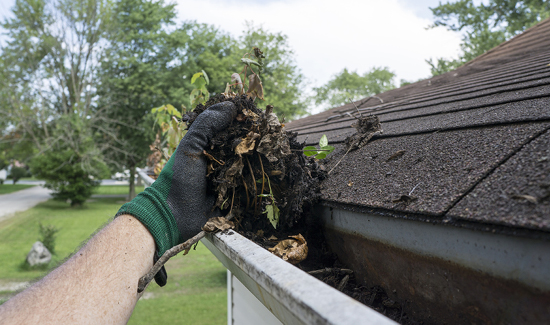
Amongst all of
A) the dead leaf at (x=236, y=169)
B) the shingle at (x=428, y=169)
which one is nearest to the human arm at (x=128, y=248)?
the dead leaf at (x=236, y=169)

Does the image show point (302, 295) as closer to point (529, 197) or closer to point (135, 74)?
point (529, 197)

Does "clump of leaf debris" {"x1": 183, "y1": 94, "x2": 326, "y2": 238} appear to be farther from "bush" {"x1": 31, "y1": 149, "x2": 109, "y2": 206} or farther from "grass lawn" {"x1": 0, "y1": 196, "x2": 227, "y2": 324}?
"bush" {"x1": 31, "y1": 149, "x2": 109, "y2": 206}

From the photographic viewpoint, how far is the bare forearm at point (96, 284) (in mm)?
1011

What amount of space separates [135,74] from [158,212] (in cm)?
1998

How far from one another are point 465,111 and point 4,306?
191cm

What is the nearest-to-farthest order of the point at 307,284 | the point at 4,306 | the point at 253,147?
the point at 307,284 → the point at 4,306 → the point at 253,147

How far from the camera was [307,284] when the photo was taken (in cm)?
67

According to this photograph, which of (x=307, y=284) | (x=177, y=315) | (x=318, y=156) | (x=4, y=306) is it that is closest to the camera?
(x=307, y=284)

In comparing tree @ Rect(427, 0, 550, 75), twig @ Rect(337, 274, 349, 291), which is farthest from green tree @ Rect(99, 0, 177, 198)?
twig @ Rect(337, 274, 349, 291)

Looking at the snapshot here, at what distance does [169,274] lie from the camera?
29.1 feet

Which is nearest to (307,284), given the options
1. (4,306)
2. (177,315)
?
(4,306)

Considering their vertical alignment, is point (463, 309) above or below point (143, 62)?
below

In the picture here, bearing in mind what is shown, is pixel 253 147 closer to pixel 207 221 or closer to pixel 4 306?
pixel 207 221

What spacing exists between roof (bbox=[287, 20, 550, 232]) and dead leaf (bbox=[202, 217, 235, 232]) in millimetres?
385
